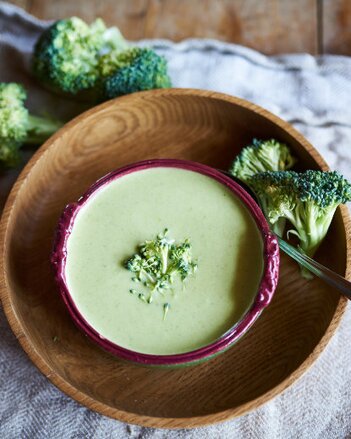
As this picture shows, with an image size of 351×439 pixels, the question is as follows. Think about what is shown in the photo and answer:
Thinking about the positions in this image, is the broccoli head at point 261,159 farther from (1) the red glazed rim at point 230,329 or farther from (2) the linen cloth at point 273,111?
(2) the linen cloth at point 273,111

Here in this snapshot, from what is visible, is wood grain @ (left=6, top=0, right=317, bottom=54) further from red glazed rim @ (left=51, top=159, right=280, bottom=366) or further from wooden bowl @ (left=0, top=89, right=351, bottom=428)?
red glazed rim @ (left=51, top=159, right=280, bottom=366)

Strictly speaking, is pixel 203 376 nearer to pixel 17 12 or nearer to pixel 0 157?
pixel 0 157

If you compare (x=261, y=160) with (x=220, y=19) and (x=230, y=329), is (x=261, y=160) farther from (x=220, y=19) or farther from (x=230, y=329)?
(x=220, y=19)

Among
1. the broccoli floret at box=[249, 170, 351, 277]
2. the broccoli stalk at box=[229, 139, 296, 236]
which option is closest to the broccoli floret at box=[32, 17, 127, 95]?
the broccoli stalk at box=[229, 139, 296, 236]

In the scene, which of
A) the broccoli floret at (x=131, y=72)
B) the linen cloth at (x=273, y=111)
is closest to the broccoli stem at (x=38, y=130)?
the linen cloth at (x=273, y=111)

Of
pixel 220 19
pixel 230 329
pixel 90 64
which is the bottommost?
pixel 230 329

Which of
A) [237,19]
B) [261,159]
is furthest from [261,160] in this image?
[237,19]

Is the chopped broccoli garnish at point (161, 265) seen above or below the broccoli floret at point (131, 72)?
A: below
